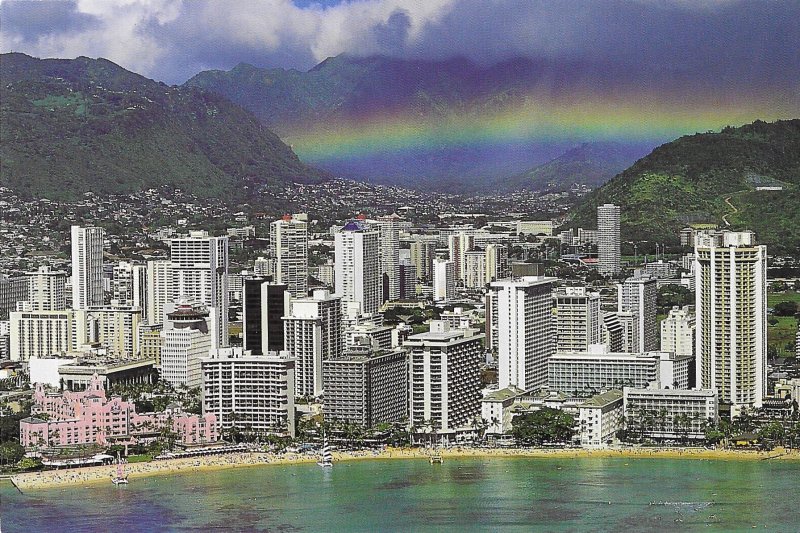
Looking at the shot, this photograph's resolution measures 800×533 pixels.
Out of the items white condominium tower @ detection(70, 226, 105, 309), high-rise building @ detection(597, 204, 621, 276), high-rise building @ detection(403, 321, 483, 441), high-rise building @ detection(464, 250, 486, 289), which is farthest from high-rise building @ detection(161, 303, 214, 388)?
high-rise building @ detection(597, 204, 621, 276)

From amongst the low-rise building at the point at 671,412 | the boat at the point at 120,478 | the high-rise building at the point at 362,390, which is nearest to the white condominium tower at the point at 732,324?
the low-rise building at the point at 671,412

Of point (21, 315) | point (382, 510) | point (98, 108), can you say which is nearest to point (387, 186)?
point (98, 108)

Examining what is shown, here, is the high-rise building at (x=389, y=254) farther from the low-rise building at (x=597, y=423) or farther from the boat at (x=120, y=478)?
the boat at (x=120, y=478)

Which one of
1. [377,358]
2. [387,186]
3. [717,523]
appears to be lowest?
[717,523]

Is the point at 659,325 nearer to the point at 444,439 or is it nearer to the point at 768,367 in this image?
the point at 768,367

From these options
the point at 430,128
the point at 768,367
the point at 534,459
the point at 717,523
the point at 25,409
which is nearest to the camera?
the point at 717,523

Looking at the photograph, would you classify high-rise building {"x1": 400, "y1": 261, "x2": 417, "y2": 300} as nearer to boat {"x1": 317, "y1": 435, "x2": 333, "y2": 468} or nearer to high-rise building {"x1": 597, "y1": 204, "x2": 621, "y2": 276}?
high-rise building {"x1": 597, "y1": 204, "x2": 621, "y2": 276}

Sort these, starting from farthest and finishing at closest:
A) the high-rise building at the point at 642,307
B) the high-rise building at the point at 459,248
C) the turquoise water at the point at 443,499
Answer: the high-rise building at the point at 459,248
the high-rise building at the point at 642,307
the turquoise water at the point at 443,499
